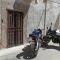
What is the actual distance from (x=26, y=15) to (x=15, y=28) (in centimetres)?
112

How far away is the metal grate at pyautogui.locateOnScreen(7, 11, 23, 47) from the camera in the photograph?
1057 cm

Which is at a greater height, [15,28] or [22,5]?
[22,5]

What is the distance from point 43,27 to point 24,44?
95.0 inches

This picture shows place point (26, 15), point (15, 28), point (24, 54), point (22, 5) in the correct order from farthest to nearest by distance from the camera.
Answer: point (26, 15) → point (22, 5) → point (15, 28) → point (24, 54)

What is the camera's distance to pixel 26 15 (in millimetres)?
11641

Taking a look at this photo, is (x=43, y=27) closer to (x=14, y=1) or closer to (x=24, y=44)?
(x=24, y=44)

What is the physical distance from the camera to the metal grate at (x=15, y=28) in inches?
416

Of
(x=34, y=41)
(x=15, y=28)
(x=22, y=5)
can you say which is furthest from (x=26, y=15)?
(x=34, y=41)

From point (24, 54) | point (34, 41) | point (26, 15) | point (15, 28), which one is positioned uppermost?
point (26, 15)

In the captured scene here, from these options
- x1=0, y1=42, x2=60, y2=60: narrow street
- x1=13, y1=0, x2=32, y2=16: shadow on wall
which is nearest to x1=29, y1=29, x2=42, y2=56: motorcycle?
x1=0, y1=42, x2=60, y2=60: narrow street

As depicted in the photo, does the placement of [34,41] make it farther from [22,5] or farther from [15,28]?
[22,5]

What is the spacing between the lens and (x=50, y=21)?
1413 centimetres

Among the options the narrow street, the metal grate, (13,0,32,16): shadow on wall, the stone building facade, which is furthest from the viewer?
(13,0,32,16): shadow on wall

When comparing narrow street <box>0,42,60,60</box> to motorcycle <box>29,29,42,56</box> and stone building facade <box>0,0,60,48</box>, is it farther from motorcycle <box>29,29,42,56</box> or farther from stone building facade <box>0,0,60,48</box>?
stone building facade <box>0,0,60,48</box>
